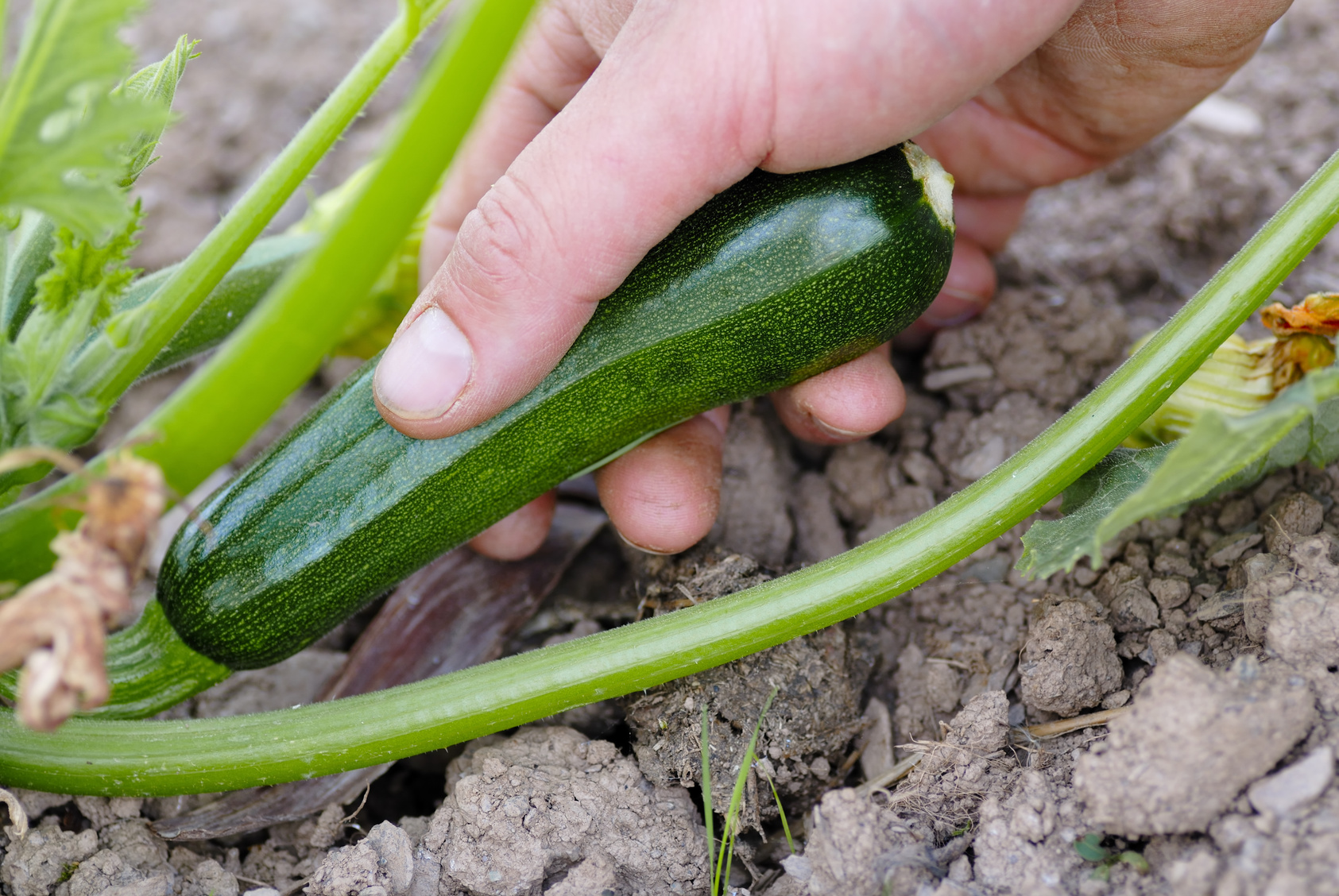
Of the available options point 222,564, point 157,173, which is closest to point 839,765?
point 222,564

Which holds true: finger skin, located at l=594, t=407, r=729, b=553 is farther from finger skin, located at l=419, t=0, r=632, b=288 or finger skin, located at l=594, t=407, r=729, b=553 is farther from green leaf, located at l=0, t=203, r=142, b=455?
green leaf, located at l=0, t=203, r=142, b=455

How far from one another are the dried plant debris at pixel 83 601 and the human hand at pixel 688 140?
65 cm

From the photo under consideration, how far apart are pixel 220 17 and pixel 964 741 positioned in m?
3.84

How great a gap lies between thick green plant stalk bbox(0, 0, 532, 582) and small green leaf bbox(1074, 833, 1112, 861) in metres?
1.39

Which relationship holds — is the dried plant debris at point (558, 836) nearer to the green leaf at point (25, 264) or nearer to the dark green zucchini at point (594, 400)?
the dark green zucchini at point (594, 400)

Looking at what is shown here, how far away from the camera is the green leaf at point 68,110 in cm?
149

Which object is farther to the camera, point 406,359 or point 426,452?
point 426,452

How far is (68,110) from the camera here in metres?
1.59

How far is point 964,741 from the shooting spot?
1892mm

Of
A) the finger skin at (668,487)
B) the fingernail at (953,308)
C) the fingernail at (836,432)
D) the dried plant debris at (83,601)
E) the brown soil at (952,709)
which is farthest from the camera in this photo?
the fingernail at (953,308)

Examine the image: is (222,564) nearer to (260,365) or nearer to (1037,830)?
(260,365)

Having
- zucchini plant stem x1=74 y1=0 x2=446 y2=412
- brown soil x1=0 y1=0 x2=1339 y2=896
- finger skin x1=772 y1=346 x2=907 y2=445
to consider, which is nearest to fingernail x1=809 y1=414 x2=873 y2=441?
finger skin x1=772 y1=346 x2=907 y2=445

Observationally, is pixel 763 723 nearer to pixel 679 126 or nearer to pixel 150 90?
pixel 679 126

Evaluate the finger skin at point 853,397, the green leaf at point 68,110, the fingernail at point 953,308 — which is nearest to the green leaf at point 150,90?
the green leaf at point 68,110
